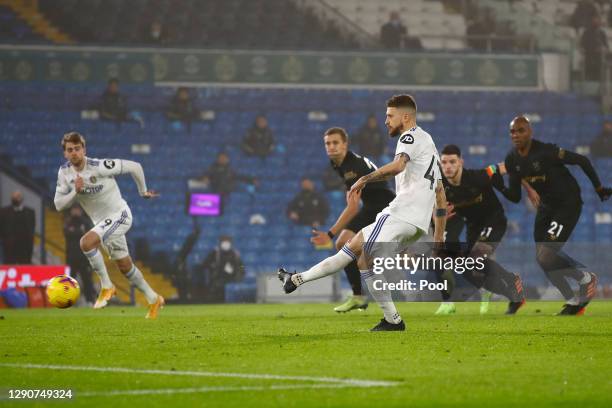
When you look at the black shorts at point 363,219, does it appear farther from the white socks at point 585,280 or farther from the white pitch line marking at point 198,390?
the white pitch line marking at point 198,390

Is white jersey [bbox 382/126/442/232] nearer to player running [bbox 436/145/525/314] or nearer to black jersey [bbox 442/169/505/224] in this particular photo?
player running [bbox 436/145/525/314]

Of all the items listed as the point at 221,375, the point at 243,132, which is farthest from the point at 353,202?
the point at 243,132

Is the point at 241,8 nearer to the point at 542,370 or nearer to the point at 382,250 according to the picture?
the point at 382,250

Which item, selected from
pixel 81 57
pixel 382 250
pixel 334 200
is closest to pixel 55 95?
pixel 81 57

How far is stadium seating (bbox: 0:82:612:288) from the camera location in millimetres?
24531

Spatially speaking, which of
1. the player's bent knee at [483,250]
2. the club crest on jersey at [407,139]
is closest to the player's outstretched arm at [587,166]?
the player's bent knee at [483,250]

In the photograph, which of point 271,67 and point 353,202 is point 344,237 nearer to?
point 353,202

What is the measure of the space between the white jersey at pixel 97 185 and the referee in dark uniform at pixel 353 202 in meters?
2.64

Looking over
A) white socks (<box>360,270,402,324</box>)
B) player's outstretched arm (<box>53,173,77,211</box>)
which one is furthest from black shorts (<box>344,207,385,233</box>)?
white socks (<box>360,270,402,324</box>)

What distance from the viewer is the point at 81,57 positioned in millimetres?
27062

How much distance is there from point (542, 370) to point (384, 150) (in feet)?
63.7

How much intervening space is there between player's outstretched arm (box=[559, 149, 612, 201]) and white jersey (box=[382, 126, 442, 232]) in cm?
344

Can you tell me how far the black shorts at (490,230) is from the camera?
Answer: 14.1 meters

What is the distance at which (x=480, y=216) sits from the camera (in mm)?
14258
